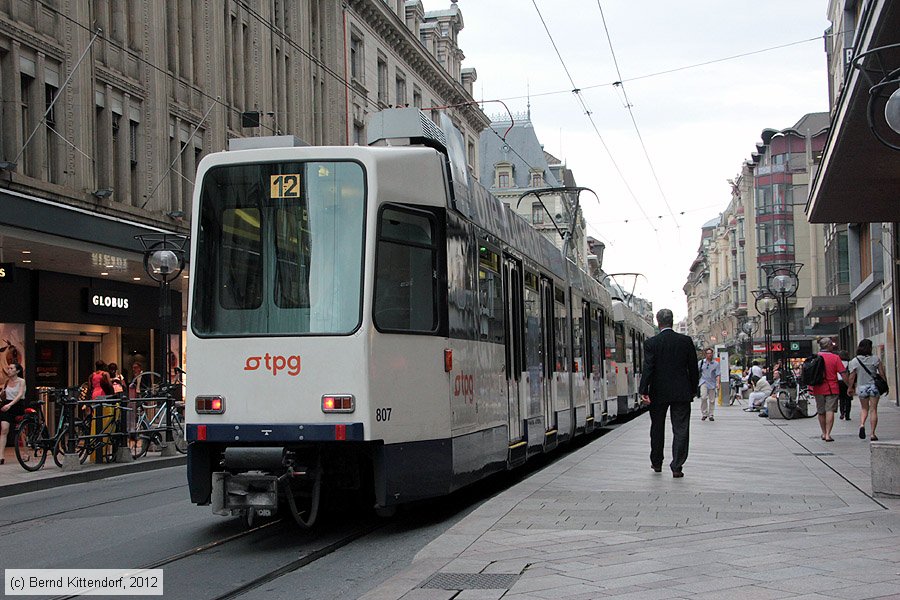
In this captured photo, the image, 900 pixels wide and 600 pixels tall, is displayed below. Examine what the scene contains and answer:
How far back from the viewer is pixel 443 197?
9930 mm

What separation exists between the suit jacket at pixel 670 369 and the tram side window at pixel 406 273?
3611mm

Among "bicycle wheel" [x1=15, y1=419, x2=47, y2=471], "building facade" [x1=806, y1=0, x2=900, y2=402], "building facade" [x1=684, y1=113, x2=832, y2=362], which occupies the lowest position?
"bicycle wheel" [x1=15, y1=419, x2=47, y2=471]

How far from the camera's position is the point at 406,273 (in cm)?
946

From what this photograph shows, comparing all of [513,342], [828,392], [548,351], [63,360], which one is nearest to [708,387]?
[828,392]

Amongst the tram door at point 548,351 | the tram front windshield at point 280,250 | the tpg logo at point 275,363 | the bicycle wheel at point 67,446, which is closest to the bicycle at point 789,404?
the tram door at point 548,351

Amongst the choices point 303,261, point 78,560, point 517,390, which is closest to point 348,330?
point 303,261

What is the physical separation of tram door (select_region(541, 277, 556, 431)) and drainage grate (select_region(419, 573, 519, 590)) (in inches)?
317

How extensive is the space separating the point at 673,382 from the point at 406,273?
4.17 m

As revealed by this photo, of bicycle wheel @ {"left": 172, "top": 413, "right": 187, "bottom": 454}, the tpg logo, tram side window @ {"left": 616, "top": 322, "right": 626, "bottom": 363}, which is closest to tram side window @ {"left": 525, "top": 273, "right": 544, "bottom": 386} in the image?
the tpg logo

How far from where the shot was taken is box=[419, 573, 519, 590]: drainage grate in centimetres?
648

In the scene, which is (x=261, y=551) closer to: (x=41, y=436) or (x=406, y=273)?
(x=406, y=273)

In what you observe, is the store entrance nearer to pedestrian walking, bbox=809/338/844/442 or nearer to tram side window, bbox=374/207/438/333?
pedestrian walking, bbox=809/338/844/442

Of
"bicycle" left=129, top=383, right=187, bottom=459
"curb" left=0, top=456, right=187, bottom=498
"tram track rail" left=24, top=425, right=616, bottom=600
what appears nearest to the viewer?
"tram track rail" left=24, top=425, right=616, bottom=600

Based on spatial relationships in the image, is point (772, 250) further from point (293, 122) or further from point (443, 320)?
point (443, 320)
